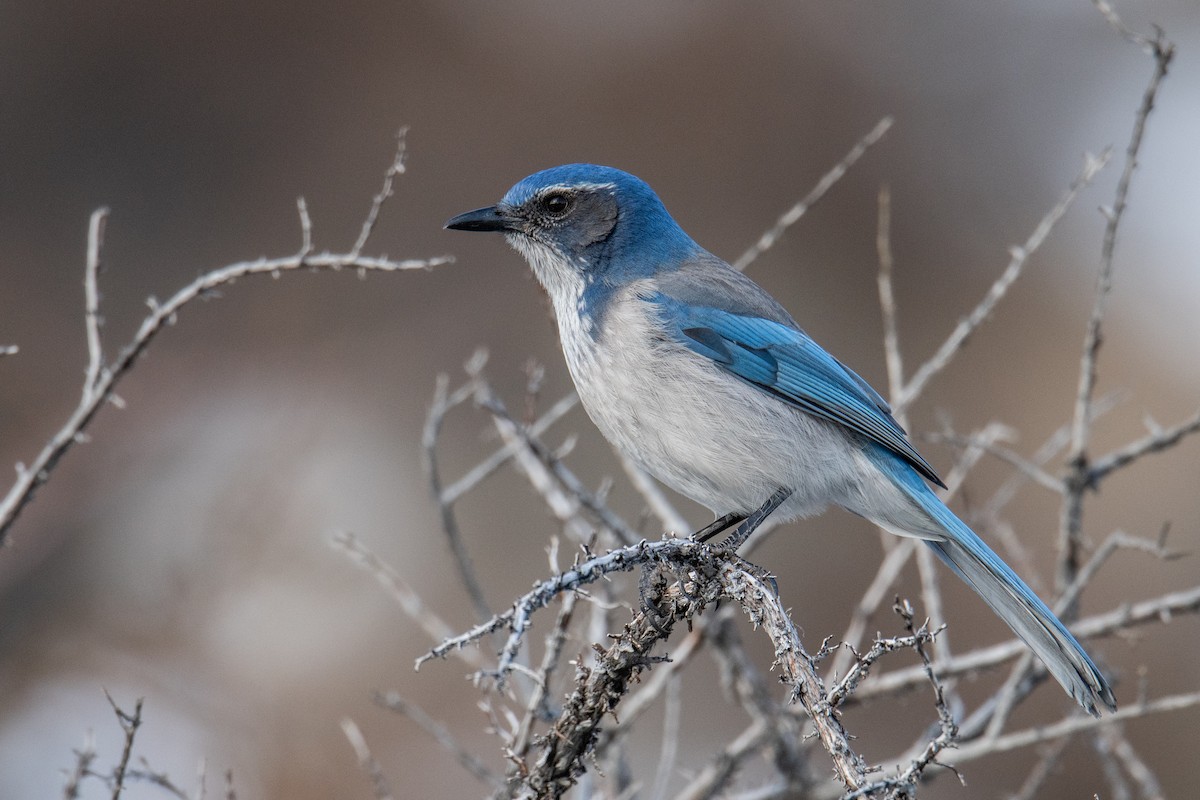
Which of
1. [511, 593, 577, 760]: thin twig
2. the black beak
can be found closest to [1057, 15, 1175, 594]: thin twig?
[511, 593, 577, 760]: thin twig

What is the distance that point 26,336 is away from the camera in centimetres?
818

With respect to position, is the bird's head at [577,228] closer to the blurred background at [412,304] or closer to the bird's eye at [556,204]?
the bird's eye at [556,204]

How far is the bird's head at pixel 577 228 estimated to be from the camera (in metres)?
4.98

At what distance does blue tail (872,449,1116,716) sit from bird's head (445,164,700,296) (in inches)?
55.3

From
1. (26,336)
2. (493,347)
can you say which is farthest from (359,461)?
(26,336)

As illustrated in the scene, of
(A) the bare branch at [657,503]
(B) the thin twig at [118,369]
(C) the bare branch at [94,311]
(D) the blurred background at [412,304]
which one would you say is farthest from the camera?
(D) the blurred background at [412,304]

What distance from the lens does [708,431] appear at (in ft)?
13.9

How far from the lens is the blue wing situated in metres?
4.50

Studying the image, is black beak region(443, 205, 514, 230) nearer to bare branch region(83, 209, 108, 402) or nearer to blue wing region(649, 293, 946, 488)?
blue wing region(649, 293, 946, 488)

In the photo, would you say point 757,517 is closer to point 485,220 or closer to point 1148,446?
point 1148,446

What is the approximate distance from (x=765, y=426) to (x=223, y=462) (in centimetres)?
513

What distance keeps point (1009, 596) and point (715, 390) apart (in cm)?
132

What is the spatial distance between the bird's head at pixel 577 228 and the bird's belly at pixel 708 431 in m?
0.63

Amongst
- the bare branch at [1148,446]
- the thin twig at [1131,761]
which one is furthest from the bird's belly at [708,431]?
the thin twig at [1131,761]
